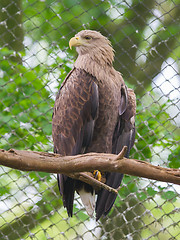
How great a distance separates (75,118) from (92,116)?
108mm

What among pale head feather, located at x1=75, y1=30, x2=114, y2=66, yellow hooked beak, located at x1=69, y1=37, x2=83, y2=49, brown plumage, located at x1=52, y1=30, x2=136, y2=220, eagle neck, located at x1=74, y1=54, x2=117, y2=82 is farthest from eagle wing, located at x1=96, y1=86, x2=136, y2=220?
yellow hooked beak, located at x1=69, y1=37, x2=83, y2=49

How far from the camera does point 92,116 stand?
8.79ft

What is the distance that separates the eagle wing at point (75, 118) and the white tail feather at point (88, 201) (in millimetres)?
75

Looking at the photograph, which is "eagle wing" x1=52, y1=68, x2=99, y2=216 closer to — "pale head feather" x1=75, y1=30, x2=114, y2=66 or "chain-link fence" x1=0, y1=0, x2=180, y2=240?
"pale head feather" x1=75, y1=30, x2=114, y2=66

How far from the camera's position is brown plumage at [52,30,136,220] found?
268 cm

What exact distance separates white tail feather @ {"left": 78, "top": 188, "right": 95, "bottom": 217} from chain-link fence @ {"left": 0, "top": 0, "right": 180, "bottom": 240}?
0.82 meters

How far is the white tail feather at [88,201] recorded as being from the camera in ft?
9.09

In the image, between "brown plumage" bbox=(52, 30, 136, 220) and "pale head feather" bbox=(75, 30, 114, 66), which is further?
"pale head feather" bbox=(75, 30, 114, 66)

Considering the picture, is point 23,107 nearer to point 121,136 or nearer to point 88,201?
point 121,136

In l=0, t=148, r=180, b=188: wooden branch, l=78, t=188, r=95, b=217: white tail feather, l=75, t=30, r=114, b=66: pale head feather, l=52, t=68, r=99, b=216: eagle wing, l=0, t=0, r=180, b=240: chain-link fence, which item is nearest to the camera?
l=0, t=148, r=180, b=188: wooden branch

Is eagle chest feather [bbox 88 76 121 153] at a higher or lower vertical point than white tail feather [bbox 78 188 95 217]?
higher

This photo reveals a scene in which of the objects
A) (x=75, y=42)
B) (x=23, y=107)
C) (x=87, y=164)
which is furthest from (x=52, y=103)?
(x=87, y=164)

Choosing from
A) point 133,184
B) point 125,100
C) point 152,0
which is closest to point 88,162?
point 125,100

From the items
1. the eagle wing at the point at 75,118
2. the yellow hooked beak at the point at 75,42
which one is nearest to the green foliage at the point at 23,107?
the yellow hooked beak at the point at 75,42
